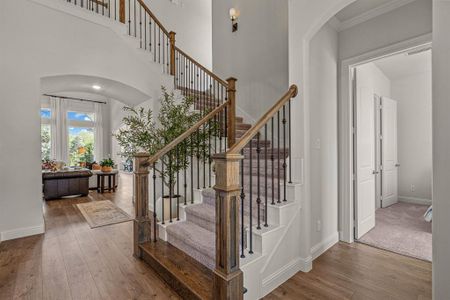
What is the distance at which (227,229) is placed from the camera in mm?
1607

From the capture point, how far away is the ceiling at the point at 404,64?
13.8ft

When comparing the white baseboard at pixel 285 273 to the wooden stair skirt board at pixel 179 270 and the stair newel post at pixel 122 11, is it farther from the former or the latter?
the stair newel post at pixel 122 11

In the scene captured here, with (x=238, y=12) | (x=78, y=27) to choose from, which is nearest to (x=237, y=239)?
(x=78, y=27)

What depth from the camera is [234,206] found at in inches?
64.7

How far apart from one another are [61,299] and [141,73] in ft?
12.4

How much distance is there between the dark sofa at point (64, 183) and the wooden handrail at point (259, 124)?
5.54 meters

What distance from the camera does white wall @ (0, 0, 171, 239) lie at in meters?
3.23

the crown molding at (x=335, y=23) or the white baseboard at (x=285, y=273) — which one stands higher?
the crown molding at (x=335, y=23)

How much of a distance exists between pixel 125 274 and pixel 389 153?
5467 mm

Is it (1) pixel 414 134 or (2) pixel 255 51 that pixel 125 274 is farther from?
(1) pixel 414 134

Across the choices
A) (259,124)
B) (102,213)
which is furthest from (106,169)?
(259,124)

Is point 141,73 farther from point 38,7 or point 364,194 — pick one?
point 364,194

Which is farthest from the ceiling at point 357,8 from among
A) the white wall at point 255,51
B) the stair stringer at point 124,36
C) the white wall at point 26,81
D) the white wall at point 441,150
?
the white wall at point 26,81

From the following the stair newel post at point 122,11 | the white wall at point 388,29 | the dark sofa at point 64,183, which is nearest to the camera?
the white wall at point 388,29
